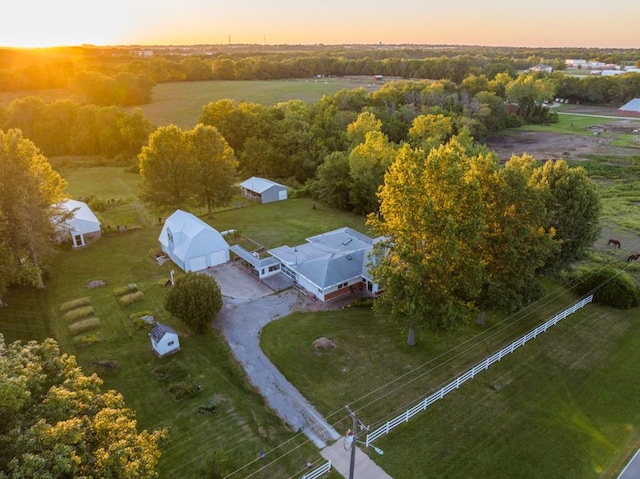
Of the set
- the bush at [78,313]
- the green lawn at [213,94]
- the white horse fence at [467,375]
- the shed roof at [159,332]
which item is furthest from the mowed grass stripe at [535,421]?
the green lawn at [213,94]

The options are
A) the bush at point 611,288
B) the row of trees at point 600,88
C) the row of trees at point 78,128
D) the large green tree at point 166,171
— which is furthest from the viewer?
the row of trees at point 600,88

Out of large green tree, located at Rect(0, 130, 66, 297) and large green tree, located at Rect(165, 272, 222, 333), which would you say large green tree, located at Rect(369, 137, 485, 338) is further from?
large green tree, located at Rect(0, 130, 66, 297)

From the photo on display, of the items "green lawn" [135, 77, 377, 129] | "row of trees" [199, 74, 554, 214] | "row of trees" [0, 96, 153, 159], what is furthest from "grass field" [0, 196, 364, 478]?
"green lawn" [135, 77, 377, 129]

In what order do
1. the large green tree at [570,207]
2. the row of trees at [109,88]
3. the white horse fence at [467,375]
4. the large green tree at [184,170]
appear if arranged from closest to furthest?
1. the white horse fence at [467,375]
2. the large green tree at [570,207]
3. the large green tree at [184,170]
4. the row of trees at [109,88]

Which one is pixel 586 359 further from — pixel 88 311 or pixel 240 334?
pixel 88 311

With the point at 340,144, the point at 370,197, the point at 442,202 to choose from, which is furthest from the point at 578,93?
the point at 442,202

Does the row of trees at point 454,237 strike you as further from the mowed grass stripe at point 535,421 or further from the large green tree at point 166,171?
the large green tree at point 166,171
